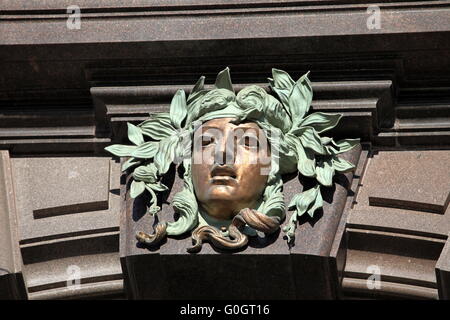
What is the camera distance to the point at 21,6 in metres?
10.0

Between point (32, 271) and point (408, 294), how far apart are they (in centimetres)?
207

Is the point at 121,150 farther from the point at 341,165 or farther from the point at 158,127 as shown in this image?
the point at 341,165

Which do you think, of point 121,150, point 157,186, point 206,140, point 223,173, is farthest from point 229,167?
point 121,150

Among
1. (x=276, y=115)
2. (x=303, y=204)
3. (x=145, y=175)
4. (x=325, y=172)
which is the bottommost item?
(x=303, y=204)

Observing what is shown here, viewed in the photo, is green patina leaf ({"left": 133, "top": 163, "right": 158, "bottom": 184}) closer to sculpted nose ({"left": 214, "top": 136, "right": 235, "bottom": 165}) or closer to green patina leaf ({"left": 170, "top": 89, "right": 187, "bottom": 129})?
green patina leaf ({"left": 170, "top": 89, "right": 187, "bottom": 129})

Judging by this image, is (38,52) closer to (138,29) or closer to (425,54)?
(138,29)

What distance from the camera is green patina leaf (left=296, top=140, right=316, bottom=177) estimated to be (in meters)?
9.48

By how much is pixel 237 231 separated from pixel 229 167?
345mm

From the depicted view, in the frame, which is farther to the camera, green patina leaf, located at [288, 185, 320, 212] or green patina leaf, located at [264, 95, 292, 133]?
green patina leaf, located at [264, 95, 292, 133]

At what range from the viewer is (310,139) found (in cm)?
952

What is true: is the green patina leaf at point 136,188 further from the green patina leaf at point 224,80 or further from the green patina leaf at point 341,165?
the green patina leaf at point 341,165

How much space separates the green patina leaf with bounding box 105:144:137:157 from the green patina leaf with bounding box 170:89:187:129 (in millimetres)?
262

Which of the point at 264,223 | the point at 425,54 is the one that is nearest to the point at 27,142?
the point at 264,223

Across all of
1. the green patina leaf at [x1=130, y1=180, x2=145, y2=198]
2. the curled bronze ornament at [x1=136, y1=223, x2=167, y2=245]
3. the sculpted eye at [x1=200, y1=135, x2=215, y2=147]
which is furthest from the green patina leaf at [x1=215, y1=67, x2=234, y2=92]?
the curled bronze ornament at [x1=136, y1=223, x2=167, y2=245]
